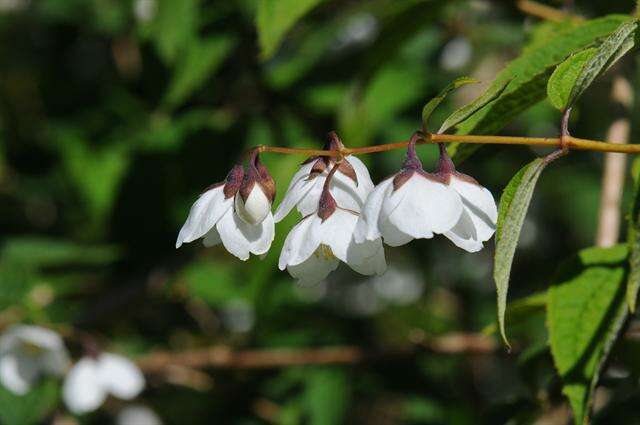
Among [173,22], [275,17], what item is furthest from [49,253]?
[275,17]

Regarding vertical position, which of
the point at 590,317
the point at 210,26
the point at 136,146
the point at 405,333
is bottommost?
the point at 405,333

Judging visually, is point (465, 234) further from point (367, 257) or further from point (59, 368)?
point (59, 368)

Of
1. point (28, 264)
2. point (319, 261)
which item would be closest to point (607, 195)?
point (319, 261)

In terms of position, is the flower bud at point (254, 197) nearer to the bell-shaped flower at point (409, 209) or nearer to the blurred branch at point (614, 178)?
the bell-shaped flower at point (409, 209)

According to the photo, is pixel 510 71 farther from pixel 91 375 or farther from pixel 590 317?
pixel 91 375

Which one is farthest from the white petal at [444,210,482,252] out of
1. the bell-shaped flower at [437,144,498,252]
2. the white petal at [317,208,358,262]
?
the white petal at [317,208,358,262]

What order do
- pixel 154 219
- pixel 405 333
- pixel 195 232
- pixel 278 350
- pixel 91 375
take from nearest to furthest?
pixel 195 232 < pixel 91 375 < pixel 278 350 < pixel 154 219 < pixel 405 333
